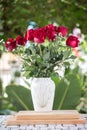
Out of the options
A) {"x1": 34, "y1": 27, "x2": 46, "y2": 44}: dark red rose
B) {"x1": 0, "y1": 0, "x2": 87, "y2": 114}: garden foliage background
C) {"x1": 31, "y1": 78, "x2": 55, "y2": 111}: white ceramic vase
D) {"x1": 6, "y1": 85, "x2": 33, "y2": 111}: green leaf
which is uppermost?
A: {"x1": 34, "y1": 27, "x2": 46, "y2": 44}: dark red rose

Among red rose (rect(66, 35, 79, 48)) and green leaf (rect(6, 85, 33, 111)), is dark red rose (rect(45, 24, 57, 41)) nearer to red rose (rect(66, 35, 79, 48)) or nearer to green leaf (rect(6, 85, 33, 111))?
red rose (rect(66, 35, 79, 48))

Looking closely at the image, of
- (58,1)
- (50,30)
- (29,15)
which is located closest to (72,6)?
(58,1)

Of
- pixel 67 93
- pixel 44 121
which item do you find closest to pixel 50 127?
pixel 44 121

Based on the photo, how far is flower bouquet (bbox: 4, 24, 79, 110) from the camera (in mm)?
2078

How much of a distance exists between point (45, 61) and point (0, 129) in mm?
396

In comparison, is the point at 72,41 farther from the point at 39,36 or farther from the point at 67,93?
the point at 67,93

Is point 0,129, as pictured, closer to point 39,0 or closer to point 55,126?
point 55,126

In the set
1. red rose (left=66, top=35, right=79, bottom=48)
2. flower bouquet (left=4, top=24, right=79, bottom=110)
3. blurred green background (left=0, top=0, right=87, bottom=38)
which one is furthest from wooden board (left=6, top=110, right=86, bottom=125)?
blurred green background (left=0, top=0, right=87, bottom=38)

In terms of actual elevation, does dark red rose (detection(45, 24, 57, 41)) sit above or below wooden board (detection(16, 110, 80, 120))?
above

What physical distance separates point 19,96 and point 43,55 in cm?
119

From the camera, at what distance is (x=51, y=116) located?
1990mm

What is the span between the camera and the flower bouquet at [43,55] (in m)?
2.08

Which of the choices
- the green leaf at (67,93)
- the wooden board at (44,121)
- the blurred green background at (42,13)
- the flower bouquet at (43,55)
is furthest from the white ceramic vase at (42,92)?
the blurred green background at (42,13)

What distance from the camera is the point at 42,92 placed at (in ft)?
6.84
